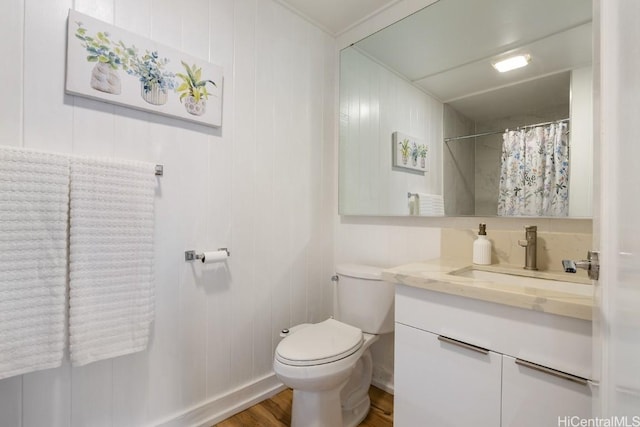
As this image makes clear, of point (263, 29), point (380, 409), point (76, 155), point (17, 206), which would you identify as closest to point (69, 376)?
point (17, 206)

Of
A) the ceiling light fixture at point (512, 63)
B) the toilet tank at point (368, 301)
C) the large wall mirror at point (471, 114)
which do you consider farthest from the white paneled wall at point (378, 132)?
the toilet tank at point (368, 301)

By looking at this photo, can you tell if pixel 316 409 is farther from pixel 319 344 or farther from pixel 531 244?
pixel 531 244

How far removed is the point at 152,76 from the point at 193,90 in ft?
0.58

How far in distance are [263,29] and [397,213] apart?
1333 millimetres

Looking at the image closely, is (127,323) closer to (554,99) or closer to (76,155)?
(76,155)

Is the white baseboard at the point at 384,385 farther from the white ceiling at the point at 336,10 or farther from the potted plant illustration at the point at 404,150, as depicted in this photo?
the white ceiling at the point at 336,10

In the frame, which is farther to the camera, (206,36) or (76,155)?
(206,36)

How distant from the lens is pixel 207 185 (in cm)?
146

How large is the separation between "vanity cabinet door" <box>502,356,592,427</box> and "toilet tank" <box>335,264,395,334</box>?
0.71m

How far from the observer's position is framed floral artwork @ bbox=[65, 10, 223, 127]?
1.09 meters

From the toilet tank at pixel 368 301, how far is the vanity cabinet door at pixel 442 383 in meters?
0.39

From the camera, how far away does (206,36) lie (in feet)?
4.74

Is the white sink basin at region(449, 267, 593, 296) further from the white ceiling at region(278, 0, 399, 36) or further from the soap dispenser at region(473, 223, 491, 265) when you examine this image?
the white ceiling at region(278, 0, 399, 36)

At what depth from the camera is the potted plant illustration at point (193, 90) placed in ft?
4.44
